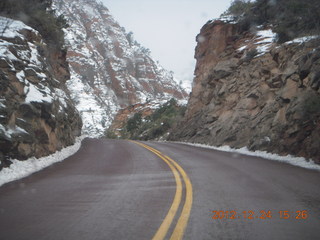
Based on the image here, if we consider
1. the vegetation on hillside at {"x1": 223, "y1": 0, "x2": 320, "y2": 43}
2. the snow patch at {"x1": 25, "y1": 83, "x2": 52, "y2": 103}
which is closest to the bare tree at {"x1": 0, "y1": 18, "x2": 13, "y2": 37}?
the snow patch at {"x1": 25, "y1": 83, "x2": 52, "y2": 103}

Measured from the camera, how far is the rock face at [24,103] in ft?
32.0

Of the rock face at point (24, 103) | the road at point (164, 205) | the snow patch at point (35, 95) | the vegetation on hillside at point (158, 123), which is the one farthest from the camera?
the vegetation on hillside at point (158, 123)

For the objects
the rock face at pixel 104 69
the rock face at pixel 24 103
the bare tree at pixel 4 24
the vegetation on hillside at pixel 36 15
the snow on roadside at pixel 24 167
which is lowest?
the snow on roadside at pixel 24 167

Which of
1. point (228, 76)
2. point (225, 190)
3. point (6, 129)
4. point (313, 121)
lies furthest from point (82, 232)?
point (228, 76)

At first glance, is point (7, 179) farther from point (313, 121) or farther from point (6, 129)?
point (313, 121)

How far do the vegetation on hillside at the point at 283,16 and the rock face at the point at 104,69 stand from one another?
91.8 m

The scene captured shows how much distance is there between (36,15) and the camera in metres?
19.5

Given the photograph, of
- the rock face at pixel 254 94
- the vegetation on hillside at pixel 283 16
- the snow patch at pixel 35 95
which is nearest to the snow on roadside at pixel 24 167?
the snow patch at pixel 35 95

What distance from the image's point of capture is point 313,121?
11242mm

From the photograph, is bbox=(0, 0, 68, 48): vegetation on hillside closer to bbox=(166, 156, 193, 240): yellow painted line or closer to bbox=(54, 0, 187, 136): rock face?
bbox=(166, 156, 193, 240): yellow painted line

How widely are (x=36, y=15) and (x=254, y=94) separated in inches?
619

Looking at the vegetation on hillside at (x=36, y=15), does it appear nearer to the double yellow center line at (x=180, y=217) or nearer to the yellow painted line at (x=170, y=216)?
the double yellow center line at (x=180, y=217)
